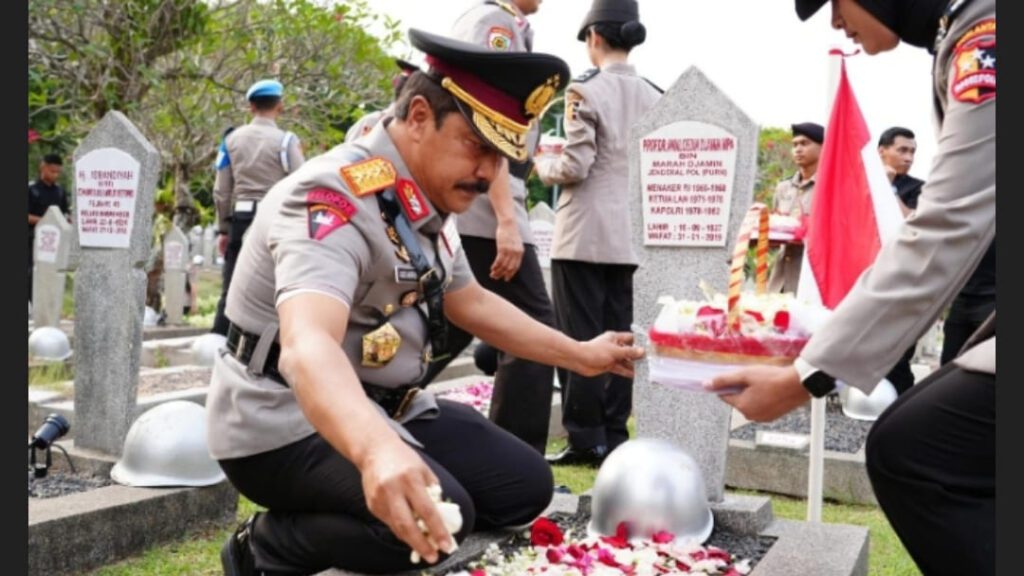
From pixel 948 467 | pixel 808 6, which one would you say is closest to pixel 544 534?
pixel 948 467

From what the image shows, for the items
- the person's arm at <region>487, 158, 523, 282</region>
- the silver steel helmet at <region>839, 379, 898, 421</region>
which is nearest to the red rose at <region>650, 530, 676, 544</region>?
the person's arm at <region>487, 158, 523, 282</region>

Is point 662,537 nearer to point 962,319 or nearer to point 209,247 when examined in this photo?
point 962,319

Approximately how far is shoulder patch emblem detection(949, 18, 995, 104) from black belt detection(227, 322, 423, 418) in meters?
1.85

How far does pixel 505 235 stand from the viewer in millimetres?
5102

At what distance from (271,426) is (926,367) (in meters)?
8.91

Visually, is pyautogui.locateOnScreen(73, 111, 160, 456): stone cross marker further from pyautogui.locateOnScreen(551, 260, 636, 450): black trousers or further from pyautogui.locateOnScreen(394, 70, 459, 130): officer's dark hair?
pyautogui.locateOnScreen(394, 70, 459, 130): officer's dark hair

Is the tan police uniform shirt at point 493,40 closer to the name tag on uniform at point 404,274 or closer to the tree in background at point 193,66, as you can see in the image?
the name tag on uniform at point 404,274

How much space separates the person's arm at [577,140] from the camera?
5910 millimetres

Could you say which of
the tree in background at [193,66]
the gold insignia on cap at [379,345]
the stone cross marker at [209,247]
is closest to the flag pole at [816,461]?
the gold insignia on cap at [379,345]

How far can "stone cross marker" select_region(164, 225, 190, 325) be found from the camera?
14.3m

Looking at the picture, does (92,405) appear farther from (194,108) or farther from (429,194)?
(194,108)

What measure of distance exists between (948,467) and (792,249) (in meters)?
5.22

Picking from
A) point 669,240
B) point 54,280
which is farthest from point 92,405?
point 54,280

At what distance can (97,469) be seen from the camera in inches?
206
